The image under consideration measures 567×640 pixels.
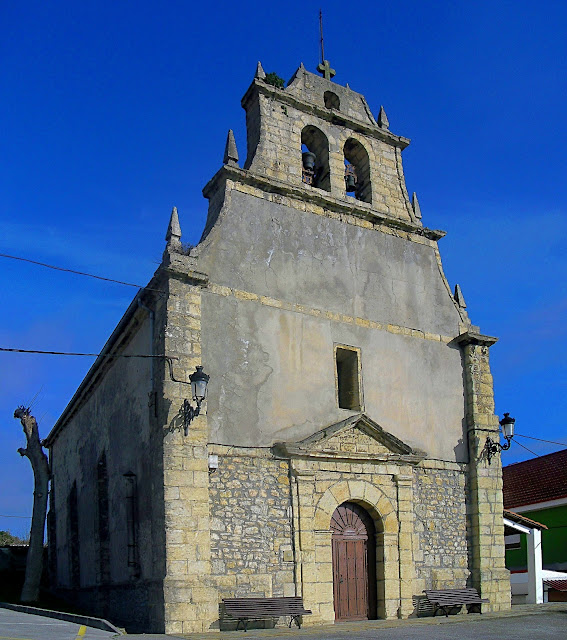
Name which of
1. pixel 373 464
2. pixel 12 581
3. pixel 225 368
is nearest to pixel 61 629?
pixel 225 368

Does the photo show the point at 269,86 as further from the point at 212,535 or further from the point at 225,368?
the point at 212,535

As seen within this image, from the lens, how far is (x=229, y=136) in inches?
548

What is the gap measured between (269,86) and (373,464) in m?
7.96

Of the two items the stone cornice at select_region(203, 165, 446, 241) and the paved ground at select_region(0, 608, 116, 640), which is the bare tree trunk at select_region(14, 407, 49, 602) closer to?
the paved ground at select_region(0, 608, 116, 640)

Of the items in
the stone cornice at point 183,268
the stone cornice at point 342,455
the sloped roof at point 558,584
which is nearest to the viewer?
the stone cornice at point 183,268

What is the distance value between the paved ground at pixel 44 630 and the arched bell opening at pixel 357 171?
33.2 ft

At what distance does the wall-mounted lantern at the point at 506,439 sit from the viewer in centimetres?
1441

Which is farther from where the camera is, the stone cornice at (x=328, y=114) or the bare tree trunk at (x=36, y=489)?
the bare tree trunk at (x=36, y=489)

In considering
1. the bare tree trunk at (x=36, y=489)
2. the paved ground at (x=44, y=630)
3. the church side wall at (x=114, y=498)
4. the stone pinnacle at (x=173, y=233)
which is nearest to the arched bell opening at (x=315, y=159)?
the stone pinnacle at (x=173, y=233)

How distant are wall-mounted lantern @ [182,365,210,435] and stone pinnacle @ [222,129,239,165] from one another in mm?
4384

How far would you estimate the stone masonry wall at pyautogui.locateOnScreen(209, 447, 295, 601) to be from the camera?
1128 centimetres

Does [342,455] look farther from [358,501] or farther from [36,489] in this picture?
[36,489]

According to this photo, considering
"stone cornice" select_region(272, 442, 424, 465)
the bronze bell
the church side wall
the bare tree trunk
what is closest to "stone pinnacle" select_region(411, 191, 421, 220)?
the bronze bell

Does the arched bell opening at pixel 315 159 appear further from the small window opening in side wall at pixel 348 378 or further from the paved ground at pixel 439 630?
the paved ground at pixel 439 630
